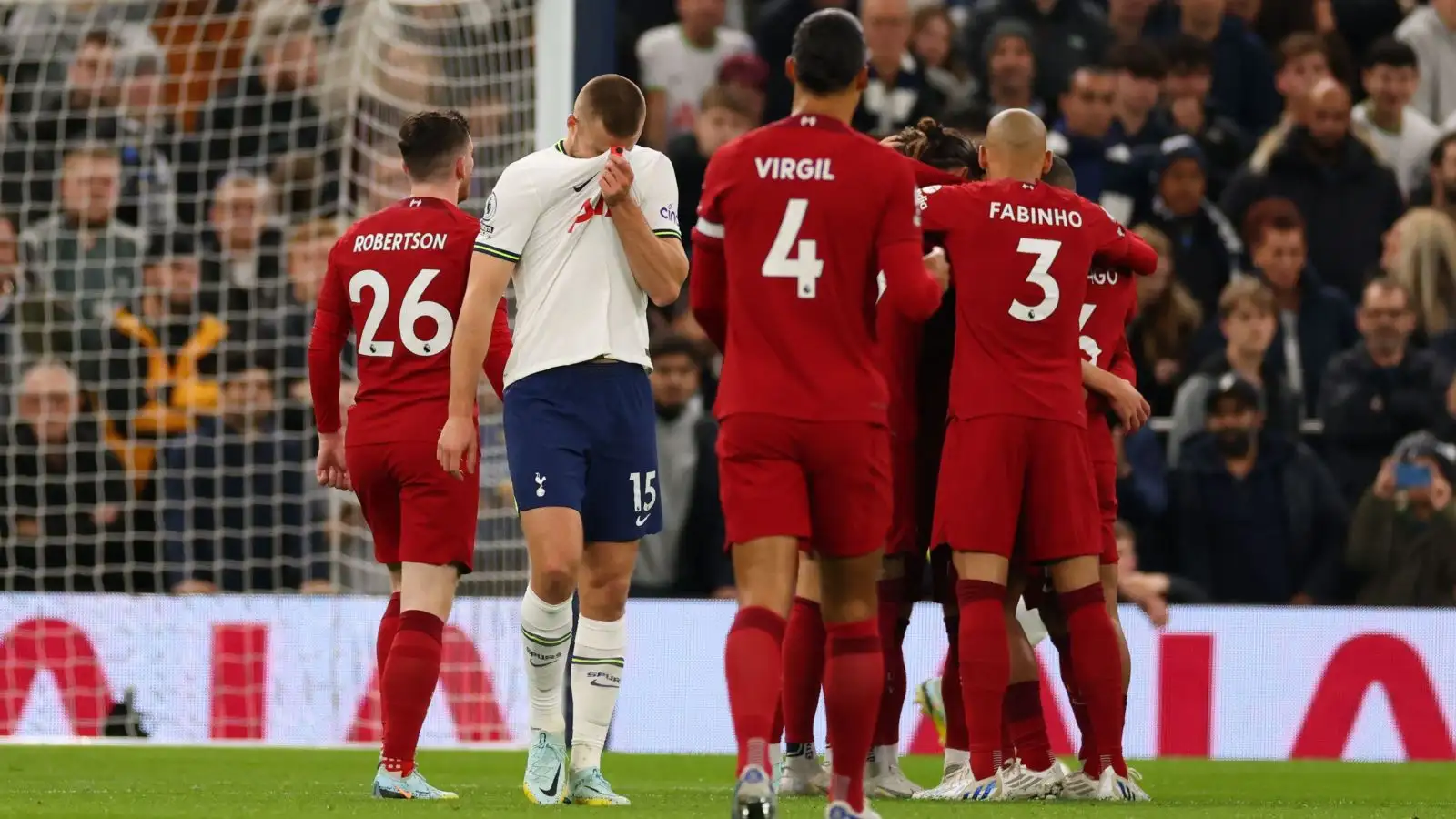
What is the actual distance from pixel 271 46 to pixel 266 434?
236 cm

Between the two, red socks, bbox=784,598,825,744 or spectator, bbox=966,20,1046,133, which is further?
spectator, bbox=966,20,1046,133

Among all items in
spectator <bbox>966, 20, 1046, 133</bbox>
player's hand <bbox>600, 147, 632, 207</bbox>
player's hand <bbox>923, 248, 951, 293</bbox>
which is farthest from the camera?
spectator <bbox>966, 20, 1046, 133</bbox>

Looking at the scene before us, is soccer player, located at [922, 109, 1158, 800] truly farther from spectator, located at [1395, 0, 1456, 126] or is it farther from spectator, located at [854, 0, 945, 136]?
spectator, located at [1395, 0, 1456, 126]

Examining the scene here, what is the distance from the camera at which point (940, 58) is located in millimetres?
12836

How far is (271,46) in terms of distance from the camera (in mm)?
11898

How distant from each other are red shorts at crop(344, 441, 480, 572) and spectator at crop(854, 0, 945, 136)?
636 cm

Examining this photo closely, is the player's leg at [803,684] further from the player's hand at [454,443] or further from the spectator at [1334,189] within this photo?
the spectator at [1334,189]

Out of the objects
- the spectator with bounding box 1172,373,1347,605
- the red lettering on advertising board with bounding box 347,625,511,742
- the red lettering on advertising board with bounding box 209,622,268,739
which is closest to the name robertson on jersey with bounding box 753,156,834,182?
the red lettering on advertising board with bounding box 347,625,511,742

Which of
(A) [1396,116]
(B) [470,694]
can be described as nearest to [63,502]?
(B) [470,694]

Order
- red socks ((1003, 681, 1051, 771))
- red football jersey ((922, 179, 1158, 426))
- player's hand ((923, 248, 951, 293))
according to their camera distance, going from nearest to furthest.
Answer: player's hand ((923, 248, 951, 293)) → red football jersey ((922, 179, 1158, 426)) → red socks ((1003, 681, 1051, 771))

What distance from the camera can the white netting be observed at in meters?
11.0

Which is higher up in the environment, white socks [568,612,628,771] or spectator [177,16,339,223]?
spectator [177,16,339,223]

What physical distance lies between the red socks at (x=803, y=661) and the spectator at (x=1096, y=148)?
5.69 m

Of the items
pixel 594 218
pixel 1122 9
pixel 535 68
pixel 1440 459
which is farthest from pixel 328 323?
pixel 1122 9
